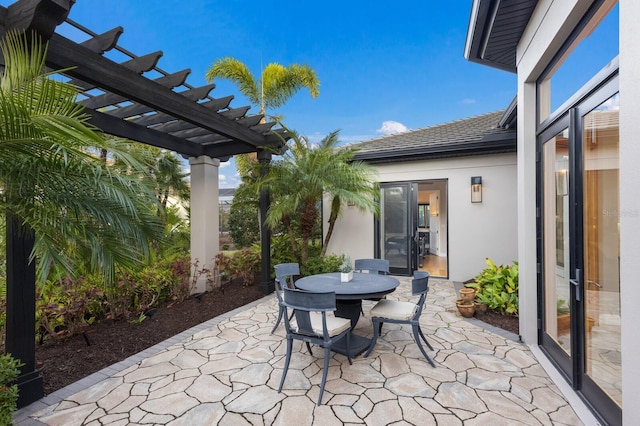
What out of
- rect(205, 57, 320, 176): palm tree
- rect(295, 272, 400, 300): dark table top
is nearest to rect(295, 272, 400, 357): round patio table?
rect(295, 272, 400, 300): dark table top

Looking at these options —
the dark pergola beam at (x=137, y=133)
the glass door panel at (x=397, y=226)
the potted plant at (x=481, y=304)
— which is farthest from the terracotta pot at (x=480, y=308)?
the dark pergola beam at (x=137, y=133)

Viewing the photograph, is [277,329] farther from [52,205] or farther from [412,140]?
[412,140]

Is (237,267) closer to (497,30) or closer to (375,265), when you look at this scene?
(375,265)


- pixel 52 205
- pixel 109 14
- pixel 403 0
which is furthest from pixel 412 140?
pixel 109 14

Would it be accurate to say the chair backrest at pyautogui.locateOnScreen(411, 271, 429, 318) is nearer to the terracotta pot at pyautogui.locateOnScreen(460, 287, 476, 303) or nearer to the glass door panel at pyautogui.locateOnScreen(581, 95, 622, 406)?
the glass door panel at pyautogui.locateOnScreen(581, 95, 622, 406)

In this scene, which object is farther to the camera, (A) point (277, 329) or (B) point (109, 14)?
(B) point (109, 14)

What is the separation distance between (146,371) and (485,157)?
7719 millimetres

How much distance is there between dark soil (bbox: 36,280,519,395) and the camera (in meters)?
3.64

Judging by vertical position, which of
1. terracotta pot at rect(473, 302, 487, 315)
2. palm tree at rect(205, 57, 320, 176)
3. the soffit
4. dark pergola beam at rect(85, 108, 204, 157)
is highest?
palm tree at rect(205, 57, 320, 176)

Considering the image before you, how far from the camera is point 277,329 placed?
4.79 metres

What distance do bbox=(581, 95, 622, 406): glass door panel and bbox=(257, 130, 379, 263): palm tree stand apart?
15.5 feet

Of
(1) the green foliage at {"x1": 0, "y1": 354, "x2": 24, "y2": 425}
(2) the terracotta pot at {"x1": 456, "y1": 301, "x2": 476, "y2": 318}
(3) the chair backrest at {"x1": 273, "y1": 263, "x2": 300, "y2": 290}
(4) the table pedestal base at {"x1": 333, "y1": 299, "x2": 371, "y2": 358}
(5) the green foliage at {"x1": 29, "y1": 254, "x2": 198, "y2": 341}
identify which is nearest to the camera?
(1) the green foliage at {"x1": 0, "y1": 354, "x2": 24, "y2": 425}

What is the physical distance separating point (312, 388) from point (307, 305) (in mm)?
831

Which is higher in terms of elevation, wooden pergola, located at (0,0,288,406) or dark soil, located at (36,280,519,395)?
wooden pergola, located at (0,0,288,406)
